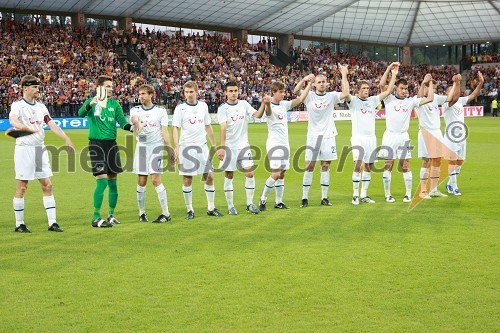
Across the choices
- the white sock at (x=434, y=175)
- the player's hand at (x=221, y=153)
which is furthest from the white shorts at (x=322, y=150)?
the white sock at (x=434, y=175)

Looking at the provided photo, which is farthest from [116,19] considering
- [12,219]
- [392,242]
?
[392,242]

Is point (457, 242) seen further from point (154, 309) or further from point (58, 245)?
point (58, 245)

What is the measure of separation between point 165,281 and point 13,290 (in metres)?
1.52

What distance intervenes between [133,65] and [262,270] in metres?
40.8

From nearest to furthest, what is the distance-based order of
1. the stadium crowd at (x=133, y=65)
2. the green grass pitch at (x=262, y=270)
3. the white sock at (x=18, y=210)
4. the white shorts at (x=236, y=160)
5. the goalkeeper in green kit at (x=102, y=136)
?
the green grass pitch at (x=262, y=270) < the white sock at (x=18, y=210) < the goalkeeper in green kit at (x=102, y=136) < the white shorts at (x=236, y=160) < the stadium crowd at (x=133, y=65)

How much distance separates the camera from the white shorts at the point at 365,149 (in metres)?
11.4

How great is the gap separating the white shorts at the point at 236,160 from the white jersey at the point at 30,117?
2971mm

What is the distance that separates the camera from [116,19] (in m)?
50.2

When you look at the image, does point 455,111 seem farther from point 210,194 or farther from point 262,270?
point 262,270

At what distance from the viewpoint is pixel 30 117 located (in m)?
9.08

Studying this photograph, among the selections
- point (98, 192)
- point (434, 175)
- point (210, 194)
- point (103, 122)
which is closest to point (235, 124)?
point (210, 194)

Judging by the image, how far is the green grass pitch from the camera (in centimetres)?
522

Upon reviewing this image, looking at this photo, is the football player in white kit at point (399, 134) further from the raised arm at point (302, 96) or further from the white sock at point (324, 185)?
the raised arm at point (302, 96)

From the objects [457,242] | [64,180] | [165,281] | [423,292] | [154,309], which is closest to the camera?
[154,309]
